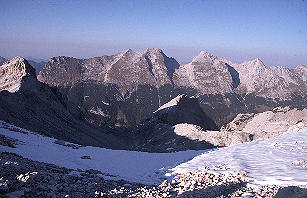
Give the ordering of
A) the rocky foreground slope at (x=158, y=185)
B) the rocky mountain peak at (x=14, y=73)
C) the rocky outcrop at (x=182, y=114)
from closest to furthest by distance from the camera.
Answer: the rocky foreground slope at (x=158, y=185) < the rocky mountain peak at (x=14, y=73) < the rocky outcrop at (x=182, y=114)

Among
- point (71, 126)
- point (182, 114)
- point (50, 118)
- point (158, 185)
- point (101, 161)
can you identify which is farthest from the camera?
point (182, 114)

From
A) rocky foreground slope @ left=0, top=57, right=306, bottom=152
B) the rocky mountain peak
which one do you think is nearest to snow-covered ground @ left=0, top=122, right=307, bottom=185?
rocky foreground slope @ left=0, top=57, right=306, bottom=152

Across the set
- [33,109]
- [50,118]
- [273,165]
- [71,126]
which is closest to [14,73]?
[33,109]

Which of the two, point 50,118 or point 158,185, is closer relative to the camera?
point 158,185

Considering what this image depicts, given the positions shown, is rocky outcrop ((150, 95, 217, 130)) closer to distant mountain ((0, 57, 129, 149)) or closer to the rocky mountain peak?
distant mountain ((0, 57, 129, 149))

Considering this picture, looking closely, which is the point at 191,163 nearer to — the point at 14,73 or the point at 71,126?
the point at 71,126

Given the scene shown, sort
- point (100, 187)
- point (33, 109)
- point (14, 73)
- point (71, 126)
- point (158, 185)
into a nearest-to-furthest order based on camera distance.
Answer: point (100, 187)
point (158, 185)
point (33, 109)
point (71, 126)
point (14, 73)

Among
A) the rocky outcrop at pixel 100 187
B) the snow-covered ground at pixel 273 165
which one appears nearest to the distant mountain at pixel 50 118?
the snow-covered ground at pixel 273 165

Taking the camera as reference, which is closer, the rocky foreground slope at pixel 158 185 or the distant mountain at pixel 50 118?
the rocky foreground slope at pixel 158 185

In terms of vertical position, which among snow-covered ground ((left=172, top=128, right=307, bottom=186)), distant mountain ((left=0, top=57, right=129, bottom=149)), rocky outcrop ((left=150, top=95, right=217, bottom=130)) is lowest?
rocky outcrop ((left=150, top=95, right=217, bottom=130))

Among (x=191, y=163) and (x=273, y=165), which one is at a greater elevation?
(x=273, y=165)

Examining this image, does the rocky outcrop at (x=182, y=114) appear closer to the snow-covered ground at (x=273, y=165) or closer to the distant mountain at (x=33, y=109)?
the distant mountain at (x=33, y=109)

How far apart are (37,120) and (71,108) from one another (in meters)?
32.2

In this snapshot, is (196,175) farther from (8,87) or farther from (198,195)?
(8,87)
